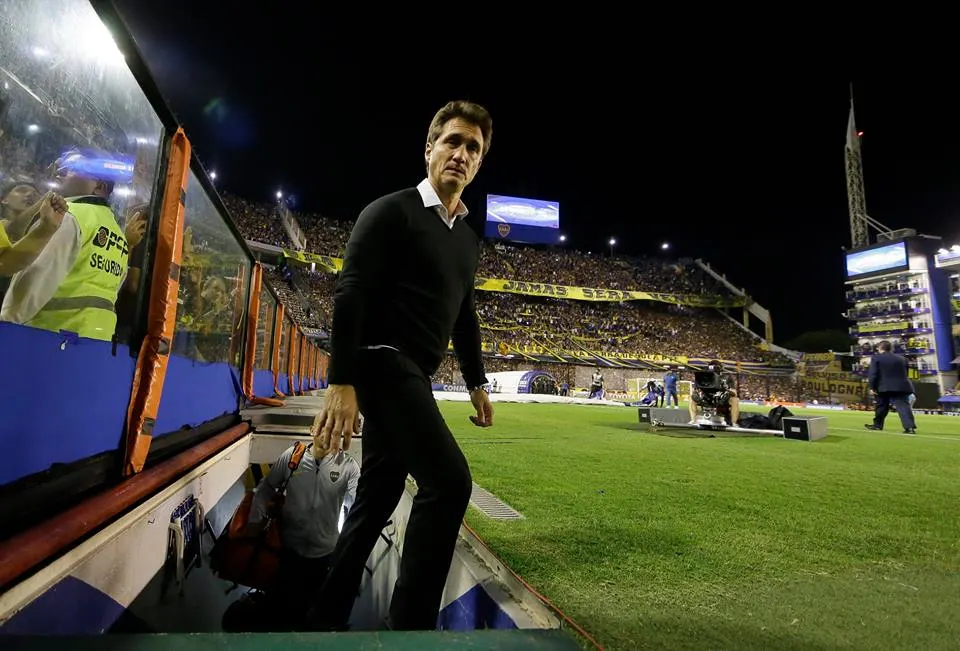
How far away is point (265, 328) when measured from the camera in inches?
259

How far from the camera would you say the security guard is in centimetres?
143

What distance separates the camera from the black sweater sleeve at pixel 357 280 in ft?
4.52

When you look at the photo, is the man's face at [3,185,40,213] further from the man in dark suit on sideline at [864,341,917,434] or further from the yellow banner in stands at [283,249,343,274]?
the yellow banner in stands at [283,249,343,274]

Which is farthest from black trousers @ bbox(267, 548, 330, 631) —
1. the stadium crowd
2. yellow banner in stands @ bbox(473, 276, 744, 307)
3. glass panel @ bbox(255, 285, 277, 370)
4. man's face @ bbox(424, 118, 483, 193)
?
yellow banner in stands @ bbox(473, 276, 744, 307)

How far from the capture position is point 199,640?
89 centimetres

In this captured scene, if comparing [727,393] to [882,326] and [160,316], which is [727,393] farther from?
[882,326]

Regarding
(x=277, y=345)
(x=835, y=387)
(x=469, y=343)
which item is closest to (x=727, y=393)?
(x=469, y=343)

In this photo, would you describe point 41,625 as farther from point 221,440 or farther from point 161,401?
point 221,440

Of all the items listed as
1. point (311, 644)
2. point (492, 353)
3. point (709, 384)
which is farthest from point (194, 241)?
point (492, 353)

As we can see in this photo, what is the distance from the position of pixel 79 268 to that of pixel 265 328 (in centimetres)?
518

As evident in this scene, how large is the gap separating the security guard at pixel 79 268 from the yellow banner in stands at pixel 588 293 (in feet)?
112

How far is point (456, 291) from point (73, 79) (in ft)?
4.92

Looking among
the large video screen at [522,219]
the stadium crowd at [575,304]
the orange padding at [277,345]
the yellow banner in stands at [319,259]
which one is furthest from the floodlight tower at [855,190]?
the orange padding at [277,345]

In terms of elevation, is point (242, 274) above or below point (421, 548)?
above
